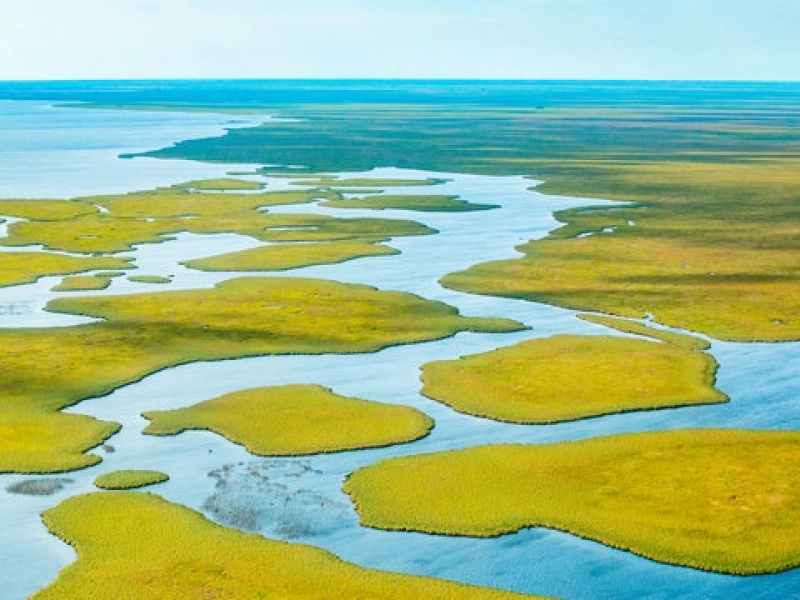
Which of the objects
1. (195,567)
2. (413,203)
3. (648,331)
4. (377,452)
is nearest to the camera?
(195,567)

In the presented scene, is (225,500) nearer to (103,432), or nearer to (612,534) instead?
(103,432)

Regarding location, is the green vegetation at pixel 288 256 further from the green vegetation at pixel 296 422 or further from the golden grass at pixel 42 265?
the green vegetation at pixel 296 422

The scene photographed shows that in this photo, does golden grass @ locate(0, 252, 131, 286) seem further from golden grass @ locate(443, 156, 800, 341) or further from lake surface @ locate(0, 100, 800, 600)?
golden grass @ locate(443, 156, 800, 341)

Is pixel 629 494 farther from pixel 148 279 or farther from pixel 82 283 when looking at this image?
pixel 82 283

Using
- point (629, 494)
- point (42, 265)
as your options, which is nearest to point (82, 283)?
point (42, 265)

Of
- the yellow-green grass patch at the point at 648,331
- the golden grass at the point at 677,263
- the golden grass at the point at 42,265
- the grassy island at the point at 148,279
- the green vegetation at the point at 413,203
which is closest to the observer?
the yellow-green grass patch at the point at 648,331

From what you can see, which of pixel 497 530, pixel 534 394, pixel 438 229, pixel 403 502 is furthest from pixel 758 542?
pixel 438 229

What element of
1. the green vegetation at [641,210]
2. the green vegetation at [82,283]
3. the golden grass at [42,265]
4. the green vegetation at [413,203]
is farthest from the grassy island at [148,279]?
the green vegetation at [413,203]

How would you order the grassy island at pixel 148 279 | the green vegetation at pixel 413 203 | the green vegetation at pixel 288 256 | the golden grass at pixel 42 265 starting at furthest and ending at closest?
1. the green vegetation at pixel 413 203
2. the green vegetation at pixel 288 256
3. the golden grass at pixel 42 265
4. the grassy island at pixel 148 279
